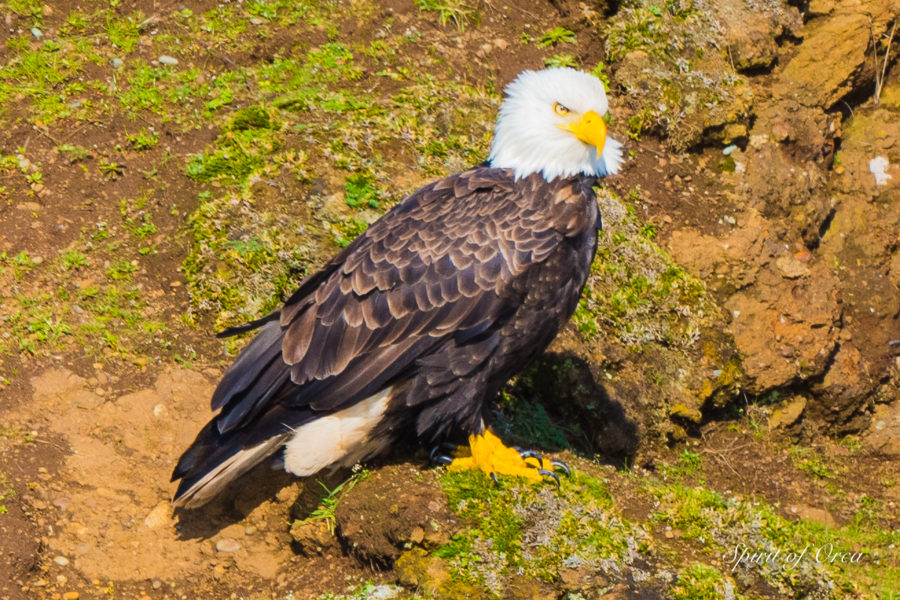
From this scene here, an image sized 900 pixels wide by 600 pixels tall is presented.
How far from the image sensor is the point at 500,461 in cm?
575

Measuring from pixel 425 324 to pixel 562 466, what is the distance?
1.22 meters

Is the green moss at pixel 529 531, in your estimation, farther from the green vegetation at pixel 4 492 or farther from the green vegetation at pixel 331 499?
the green vegetation at pixel 4 492

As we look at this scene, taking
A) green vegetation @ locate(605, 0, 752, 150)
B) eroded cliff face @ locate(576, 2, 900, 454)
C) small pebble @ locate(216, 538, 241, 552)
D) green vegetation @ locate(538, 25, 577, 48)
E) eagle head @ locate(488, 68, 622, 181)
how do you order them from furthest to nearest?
green vegetation @ locate(538, 25, 577, 48), green vegetation @ locate(605, 0, 752, 150), eroded cliff face @ locate(576, 2, 900, 454), eagle head @ locate(488, 68, 622, 181), small pebble @ locate(216, 538, 241, 552)

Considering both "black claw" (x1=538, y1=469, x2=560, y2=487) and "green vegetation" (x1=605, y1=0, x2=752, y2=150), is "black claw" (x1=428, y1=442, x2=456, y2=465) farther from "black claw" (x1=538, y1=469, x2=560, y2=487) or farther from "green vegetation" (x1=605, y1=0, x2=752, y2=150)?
"green vegetation" (x1=605, y1=0, x2=752, y2=150)

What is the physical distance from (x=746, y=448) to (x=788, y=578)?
2458 millimetres

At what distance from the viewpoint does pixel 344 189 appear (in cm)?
730

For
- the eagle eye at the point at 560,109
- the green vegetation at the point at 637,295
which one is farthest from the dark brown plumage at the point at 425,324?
the green vegetation at the point at 637,295

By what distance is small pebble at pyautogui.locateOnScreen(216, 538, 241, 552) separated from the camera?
546cm

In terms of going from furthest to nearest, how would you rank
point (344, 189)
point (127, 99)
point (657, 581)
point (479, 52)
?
point (479, 52) → point (127, 99) → point (344, 189) → point (657, 581)

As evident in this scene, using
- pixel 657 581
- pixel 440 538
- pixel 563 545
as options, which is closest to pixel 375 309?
pixel 440 538

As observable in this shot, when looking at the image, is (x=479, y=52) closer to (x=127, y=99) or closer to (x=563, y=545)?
(x=127, y=99)

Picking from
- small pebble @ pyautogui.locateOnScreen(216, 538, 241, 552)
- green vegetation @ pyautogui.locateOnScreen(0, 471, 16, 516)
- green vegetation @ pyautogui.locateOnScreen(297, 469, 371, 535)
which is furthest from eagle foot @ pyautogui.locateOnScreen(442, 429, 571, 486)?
green vegetation @ pyautogui.locateOnScreen(0, 471, 16, 516)

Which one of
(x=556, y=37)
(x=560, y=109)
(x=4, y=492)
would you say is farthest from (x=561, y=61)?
(x=4, y=492)

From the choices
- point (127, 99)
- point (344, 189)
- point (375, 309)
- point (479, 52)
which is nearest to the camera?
point (375, 309)
